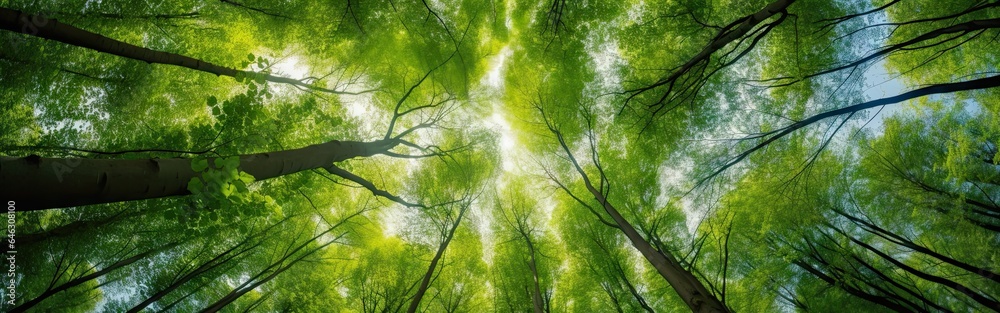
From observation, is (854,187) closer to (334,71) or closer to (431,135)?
(431,135)

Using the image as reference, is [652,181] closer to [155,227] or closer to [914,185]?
[914,185]

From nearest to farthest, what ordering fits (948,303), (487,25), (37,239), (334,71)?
(37,239) → (334,71) → (487,25) → (948,303)

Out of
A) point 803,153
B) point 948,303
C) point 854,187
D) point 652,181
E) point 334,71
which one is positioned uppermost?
point 334,71

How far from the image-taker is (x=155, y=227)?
7.83 metres

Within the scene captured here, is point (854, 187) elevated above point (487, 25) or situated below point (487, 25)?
below

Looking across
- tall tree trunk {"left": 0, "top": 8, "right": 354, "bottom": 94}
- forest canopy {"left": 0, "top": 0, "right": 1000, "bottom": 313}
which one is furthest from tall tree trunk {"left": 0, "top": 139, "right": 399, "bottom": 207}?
forest canopy {"left": 0, "top": 0, "right": 1000, "bottom": 313}

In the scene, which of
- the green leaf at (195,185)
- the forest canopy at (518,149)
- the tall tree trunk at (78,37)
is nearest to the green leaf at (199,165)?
the green leaf at (195,185)

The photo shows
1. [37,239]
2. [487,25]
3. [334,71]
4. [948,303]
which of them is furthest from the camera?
[948,303]

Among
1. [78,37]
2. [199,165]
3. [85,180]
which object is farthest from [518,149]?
[85,180]

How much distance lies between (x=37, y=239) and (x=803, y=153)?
14785mm

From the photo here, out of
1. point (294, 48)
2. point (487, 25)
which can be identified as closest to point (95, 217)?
point (294, 48)

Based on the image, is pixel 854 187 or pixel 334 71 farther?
pixel 854 187

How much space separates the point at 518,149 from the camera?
9953 mm

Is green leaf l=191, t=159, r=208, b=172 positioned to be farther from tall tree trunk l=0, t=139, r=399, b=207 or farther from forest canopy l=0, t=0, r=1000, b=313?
forest canopy l=0, t=0, r=1000, b=313
